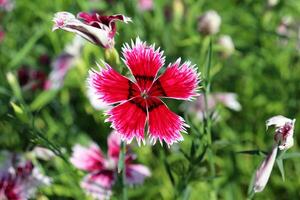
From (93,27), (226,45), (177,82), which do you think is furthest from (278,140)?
(226,45)

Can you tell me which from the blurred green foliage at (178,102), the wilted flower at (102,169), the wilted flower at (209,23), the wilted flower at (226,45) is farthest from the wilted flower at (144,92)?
the wilted flower at (226,45)

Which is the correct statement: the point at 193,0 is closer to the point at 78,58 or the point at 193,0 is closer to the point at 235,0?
the point at 235,0

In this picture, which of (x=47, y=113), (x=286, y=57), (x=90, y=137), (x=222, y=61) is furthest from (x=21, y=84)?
(x=286, y=57)

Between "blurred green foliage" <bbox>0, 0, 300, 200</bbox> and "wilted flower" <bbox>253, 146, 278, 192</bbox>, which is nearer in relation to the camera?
"wilted flower" <bbox>253, 146, 278, 192</bbox>

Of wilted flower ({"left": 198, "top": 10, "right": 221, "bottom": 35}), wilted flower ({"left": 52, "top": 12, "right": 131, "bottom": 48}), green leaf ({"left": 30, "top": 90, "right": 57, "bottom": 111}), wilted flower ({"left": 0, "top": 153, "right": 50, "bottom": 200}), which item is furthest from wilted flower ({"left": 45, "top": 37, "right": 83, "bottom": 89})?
wilted flower ({"left": 52, "top": 12, "right": 131, "bottom": 48})

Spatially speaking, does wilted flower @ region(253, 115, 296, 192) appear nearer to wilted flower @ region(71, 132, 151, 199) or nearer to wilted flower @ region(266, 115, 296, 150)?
wilted flower @ region(266, 115, 296, 150)

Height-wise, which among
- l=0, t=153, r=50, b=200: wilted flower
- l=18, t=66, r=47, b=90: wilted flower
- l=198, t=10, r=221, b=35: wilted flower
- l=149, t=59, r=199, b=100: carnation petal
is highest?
l=198, t=10, r=221, b=35: wilted flower

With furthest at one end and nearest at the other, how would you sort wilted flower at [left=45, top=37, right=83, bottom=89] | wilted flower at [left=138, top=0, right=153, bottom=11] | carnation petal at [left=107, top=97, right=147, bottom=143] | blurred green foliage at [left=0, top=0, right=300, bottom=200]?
wilted flower at [left=138, top=0, right=153, bottom=11]
wilted flower at [left=45, top=37, right=83, bottom=89]
blurred green foliage at [left=0, top=0, right=300, bottom=200]
carnation petal at [left=107, top=97, right=147, bottom=143]

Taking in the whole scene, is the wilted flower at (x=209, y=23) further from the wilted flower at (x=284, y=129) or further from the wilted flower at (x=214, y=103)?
the wilted flower at (x=284, y=129)
